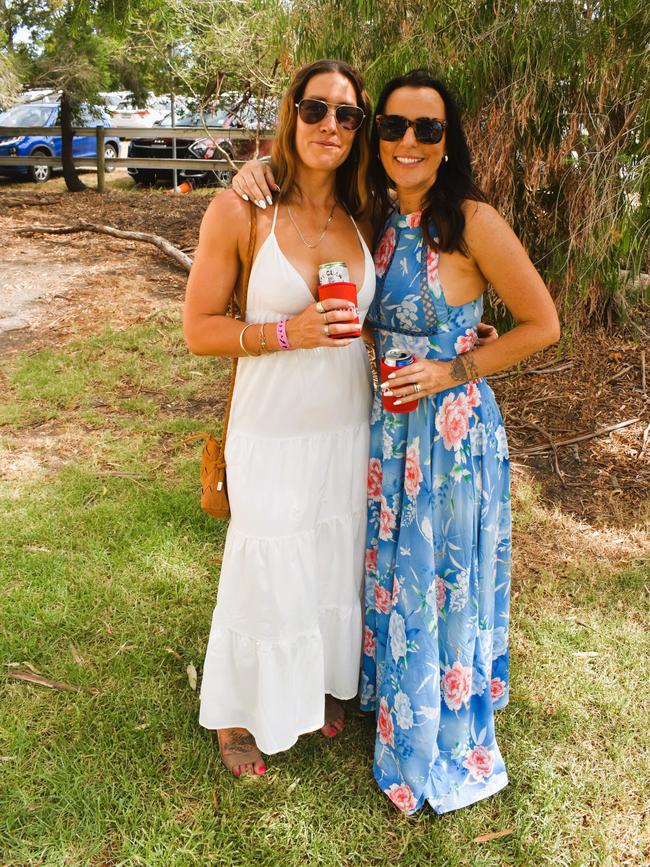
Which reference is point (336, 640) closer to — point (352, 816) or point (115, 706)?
point (352, 816)

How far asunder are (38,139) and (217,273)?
562 inches

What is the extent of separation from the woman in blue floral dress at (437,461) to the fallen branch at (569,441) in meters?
2.41

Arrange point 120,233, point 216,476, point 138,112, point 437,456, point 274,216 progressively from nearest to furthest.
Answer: point 274,216, point 437,456, point 216,476, point 120,233, point 138,112

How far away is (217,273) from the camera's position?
2117mm

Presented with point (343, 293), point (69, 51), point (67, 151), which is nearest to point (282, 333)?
point (343, 293)

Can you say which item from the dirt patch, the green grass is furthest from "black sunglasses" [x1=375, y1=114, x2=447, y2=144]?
the dirt patch

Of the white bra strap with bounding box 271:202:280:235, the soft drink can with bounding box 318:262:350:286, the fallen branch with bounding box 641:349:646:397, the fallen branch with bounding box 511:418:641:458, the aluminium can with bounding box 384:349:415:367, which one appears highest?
the white bra strap with bounding box 271:202:280:235

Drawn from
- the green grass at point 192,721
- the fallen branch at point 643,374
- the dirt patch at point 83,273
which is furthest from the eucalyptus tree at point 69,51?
the green grass at point 192,721

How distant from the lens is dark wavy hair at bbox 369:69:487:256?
2.10 metres

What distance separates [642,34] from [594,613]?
2.50 metres

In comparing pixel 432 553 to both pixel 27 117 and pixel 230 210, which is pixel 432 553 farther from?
pixel 27 117

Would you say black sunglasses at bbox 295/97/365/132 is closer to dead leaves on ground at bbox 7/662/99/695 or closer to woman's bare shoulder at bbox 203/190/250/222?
woman's bare shoulder at bbox 203/190/250/222

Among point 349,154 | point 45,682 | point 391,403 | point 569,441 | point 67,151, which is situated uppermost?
point 349,154

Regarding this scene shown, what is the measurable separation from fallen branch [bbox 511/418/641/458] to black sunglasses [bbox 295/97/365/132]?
3.05m
